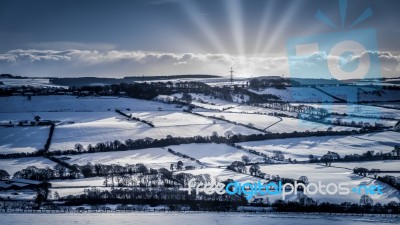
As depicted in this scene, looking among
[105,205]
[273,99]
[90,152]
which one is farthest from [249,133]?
[273,99]

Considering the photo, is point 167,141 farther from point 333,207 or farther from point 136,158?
point 333,207

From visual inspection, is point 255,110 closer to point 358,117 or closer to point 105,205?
point 358,117

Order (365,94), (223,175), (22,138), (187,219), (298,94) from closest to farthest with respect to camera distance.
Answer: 1. (187,219)
2. (223,175)
3. (22,138)
4. (365,94)
5. (298,94)

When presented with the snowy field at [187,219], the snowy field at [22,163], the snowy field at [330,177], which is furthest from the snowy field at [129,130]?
the snowy field at [187,219]

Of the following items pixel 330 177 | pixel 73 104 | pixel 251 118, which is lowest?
pixel 330 177

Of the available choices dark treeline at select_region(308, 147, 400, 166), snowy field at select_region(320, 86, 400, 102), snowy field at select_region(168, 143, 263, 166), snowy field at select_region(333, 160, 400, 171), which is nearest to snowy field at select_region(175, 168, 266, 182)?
snowy field at select_region(168, 143, 263, 166)

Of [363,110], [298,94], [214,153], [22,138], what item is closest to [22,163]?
[22,138]
